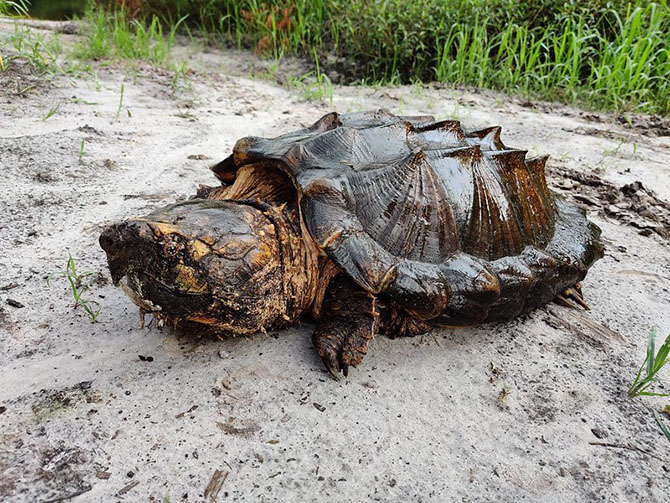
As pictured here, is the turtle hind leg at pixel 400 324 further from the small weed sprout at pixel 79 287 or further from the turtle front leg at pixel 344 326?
the small weed sprout at pixel 79 287

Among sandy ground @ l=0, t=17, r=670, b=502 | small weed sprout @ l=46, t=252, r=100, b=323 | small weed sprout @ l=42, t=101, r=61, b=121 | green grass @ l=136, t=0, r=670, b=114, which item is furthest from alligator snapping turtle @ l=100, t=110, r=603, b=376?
green grass @ l=136, t=0, r=670, b=114

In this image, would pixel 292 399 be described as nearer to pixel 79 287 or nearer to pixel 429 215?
pixel 429 215

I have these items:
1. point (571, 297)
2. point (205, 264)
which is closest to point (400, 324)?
point (205, 264)

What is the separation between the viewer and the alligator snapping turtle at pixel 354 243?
Answer: 1681 millimetres

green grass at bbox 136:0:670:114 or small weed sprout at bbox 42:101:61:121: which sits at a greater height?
green grass at bbox 136:0:670:114

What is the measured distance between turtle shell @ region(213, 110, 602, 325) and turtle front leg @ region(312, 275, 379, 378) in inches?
6.0

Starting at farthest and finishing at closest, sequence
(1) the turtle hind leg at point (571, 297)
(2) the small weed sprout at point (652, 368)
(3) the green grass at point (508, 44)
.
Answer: (3) the green grass at point (508, 44)
(1) the turtle hind leg at point (571, 297)
(2) the small weed sprout at point (652, 368)

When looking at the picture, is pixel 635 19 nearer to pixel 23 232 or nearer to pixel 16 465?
pixel 23 232

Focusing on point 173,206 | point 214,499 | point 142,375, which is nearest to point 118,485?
point 214,499

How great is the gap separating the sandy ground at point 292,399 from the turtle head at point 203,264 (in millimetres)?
205

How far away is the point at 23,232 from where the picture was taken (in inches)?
98.4

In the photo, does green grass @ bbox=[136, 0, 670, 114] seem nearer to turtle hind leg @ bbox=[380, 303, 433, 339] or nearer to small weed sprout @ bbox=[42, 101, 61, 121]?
small weed sprout @ bbox=[42, 101, 61, 121]

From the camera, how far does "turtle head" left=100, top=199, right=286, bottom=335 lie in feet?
5.26

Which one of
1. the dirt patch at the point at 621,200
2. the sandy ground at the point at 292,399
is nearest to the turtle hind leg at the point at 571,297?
the sandy ground at the point at 292,399
